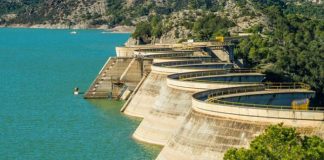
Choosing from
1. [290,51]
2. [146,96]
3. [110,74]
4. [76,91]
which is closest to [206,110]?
[146,96]

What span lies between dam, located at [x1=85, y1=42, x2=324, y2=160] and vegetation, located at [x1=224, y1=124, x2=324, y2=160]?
381 centimetres

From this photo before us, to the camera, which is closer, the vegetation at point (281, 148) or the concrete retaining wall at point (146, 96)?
the vegetation at point (281, 148)

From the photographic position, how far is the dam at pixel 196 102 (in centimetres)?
3897

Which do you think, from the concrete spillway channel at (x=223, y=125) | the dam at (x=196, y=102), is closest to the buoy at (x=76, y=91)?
the dam at (x=196, y=102)

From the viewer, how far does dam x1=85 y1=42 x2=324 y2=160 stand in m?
39.0

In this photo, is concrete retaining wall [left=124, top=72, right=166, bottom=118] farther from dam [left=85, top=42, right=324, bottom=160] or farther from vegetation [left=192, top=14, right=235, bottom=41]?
vegetation [left=192, top=14, right=235, bottom=41]

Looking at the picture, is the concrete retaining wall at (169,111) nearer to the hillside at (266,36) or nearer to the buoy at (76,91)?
the hillside at (266,36)

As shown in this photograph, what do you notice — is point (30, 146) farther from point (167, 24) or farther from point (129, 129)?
point (167, 24)

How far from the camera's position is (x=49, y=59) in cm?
16575

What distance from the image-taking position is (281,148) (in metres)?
33.1

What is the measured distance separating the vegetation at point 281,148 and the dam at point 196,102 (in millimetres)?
3810

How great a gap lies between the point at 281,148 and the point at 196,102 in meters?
10.2

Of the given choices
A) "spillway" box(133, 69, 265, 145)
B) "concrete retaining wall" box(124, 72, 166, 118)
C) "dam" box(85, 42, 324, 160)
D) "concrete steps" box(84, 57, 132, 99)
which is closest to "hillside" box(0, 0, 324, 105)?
"dam" box(85, 42, 324, 160)

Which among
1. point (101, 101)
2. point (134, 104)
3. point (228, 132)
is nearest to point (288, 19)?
point (101, 101)
